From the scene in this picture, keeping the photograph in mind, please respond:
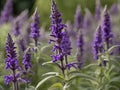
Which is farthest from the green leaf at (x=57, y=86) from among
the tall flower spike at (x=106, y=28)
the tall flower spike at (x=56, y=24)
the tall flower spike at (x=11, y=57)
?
the tall flower spike at (x=106, y=28)

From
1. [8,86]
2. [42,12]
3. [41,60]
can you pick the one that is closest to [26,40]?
[41,60]

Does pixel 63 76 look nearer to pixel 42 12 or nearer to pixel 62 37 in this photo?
pixel 62 37

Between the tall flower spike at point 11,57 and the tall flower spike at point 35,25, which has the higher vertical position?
the tall flower spike at point 35,25

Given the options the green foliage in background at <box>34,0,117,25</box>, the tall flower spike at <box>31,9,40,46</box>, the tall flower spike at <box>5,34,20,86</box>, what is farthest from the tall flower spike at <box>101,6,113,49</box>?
the green foliage in background at <box>34,0,117,25</box>

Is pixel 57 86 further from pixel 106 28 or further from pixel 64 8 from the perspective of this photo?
pixel 64 8

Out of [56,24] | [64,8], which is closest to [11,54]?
[56,24]

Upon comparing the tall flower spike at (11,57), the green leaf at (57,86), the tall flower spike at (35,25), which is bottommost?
the green leaf at (57,86)

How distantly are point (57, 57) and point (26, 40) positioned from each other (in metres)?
2.54

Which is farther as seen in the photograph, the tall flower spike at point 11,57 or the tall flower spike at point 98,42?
the tall flower spike at point 98,42

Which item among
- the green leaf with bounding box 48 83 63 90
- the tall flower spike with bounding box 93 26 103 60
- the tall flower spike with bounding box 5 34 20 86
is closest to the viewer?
the tall flower spike with bounding box 5 34 20 86

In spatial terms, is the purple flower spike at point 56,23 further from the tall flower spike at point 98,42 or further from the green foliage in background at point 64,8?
the green foliage in background at point 64,8

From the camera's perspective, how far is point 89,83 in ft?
21.7

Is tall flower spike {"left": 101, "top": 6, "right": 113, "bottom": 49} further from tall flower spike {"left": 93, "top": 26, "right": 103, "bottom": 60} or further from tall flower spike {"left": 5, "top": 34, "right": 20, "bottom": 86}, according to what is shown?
tall flower spike {"left": 5, "top": 34, "right": 20, "bottom": 86}

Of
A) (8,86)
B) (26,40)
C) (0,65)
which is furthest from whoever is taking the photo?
(26,40)
